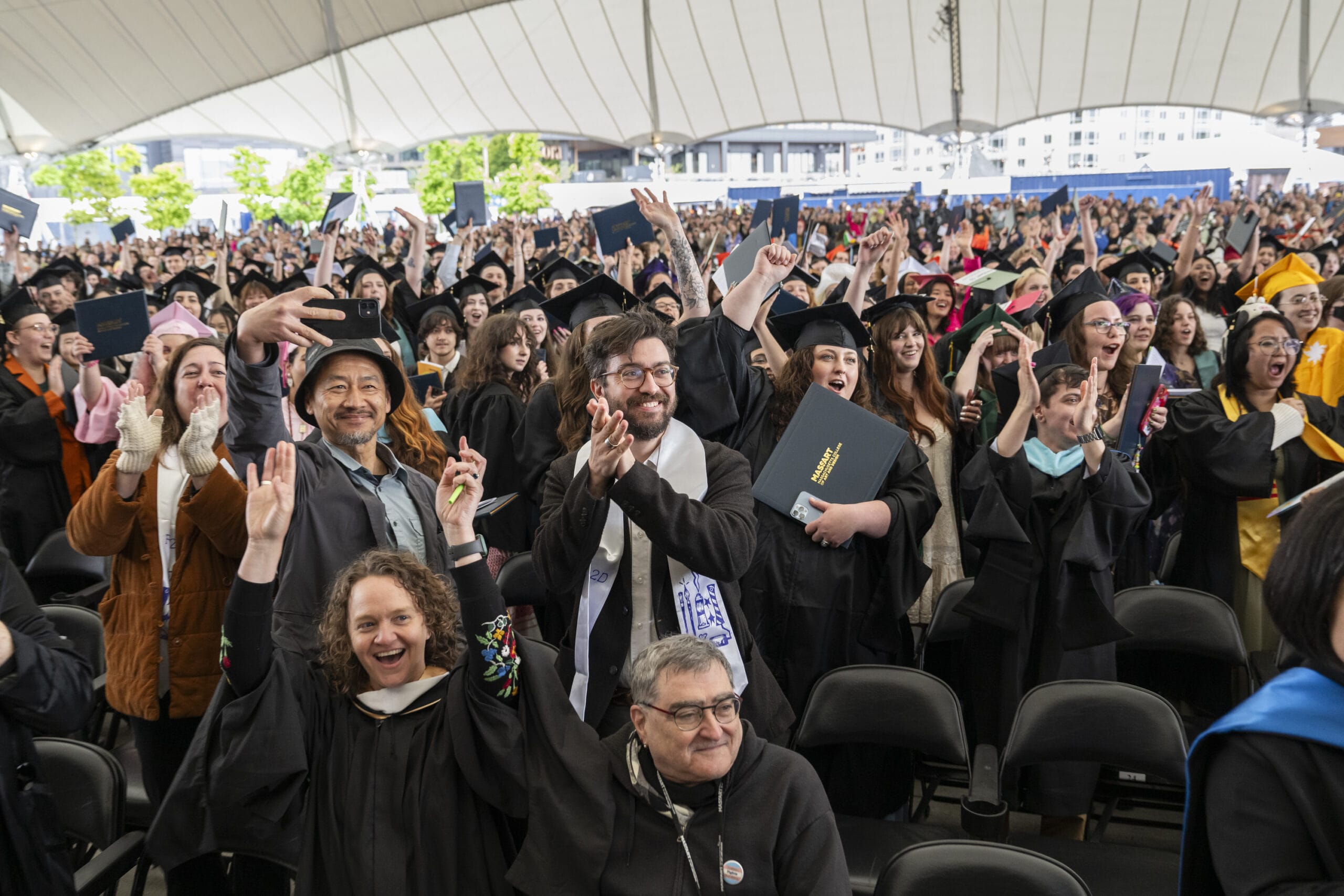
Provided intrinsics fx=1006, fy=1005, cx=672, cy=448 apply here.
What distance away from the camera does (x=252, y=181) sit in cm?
3875

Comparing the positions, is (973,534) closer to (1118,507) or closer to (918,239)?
(1118,507)

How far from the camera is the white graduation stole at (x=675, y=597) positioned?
2695 millimetres

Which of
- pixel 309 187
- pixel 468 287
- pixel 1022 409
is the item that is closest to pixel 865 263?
pixel 1022 409

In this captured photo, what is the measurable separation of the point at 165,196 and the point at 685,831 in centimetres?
3794

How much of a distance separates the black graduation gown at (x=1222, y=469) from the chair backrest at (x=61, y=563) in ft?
16.3

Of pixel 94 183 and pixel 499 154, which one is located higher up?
pixel 499 154

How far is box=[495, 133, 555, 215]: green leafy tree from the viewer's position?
40406 mm

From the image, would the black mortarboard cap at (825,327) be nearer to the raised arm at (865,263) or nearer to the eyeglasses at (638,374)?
the raised arm at (865,263)

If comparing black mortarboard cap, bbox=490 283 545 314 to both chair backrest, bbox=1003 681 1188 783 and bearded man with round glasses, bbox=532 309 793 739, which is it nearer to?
bearded man with round glasses, bbox=532 309 793 739

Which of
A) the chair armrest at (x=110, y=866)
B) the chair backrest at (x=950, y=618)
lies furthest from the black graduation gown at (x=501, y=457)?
the chair armrest at (x=110, y=866)

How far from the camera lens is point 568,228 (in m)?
24.7

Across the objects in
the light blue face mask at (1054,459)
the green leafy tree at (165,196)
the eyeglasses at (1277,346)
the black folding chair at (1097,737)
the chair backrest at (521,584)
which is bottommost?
the black folding chair at (1097,737)

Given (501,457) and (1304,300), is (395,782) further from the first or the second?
(1304,300)

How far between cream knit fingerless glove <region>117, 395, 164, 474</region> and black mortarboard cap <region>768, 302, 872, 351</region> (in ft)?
7.48
